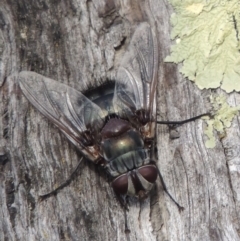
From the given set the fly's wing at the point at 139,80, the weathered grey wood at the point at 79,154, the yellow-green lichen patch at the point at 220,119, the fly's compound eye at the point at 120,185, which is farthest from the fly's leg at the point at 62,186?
the yellow-green lichen patch at the point at 220,119

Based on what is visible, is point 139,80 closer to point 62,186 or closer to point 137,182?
point 137,182

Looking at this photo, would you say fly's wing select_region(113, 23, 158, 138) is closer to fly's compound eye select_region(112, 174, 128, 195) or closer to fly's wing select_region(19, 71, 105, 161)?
fly's wing select_region(19, 71, 105, 161)

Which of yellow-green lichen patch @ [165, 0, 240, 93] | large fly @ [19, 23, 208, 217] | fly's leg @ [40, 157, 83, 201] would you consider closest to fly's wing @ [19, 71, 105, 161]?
large fly @ [19, 23, 208, 217]

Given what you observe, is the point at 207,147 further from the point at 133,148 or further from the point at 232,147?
the point at 133,148

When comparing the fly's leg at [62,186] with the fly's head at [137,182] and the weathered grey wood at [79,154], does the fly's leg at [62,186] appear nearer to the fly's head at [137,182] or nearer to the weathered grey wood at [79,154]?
the weathered grey wood at [79,154]

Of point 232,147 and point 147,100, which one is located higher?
→ point 147,100

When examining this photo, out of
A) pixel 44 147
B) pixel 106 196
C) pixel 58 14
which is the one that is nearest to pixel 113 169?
pixel 106 196

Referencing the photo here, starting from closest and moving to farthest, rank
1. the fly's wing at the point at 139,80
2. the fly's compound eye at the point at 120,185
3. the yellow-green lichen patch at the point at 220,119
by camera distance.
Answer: the fly's compound eye at the point at 120,185, the yellow-green lichen patch at the point at 220,119, the fly's wing at the point at 139,80
